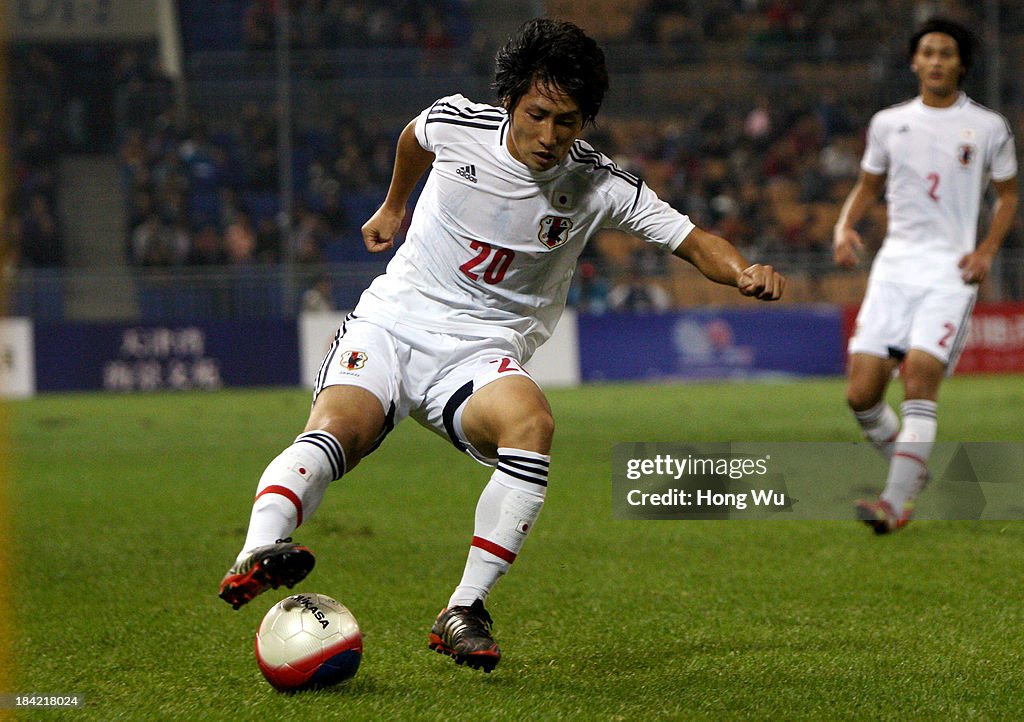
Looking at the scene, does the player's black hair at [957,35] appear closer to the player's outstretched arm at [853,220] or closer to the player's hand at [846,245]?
the player's outstretched arm at [853,220]

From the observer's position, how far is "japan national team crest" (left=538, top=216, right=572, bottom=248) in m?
4.23

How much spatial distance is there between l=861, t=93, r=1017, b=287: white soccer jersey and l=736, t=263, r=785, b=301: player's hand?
3071 millimetres

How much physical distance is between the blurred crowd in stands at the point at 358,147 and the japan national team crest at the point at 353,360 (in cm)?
1562

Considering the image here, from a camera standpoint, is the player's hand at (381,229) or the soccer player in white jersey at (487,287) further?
the player's hand at (381,229)

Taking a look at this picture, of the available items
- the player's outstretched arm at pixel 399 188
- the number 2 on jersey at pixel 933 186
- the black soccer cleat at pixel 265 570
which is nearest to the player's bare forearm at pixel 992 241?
the number 2 on jersey at pixel 933 186

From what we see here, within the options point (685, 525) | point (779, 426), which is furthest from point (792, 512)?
point (779, 426)

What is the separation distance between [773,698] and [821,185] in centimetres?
1963

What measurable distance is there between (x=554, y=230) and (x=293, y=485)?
1166mm

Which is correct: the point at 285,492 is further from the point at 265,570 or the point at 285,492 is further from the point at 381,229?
the point at 381,229

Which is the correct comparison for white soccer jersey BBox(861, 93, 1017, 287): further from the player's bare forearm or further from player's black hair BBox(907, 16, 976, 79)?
player's black hair BBox(907, 16, 976, 79)

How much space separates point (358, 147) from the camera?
21.9 m

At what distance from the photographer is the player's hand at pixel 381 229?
457 cm

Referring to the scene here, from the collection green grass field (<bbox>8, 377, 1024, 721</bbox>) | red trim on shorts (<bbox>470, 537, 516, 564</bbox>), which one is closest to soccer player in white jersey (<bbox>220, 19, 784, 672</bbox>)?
red trim on shorts (<bbox>470, 537, 516, 564</bbox>)
